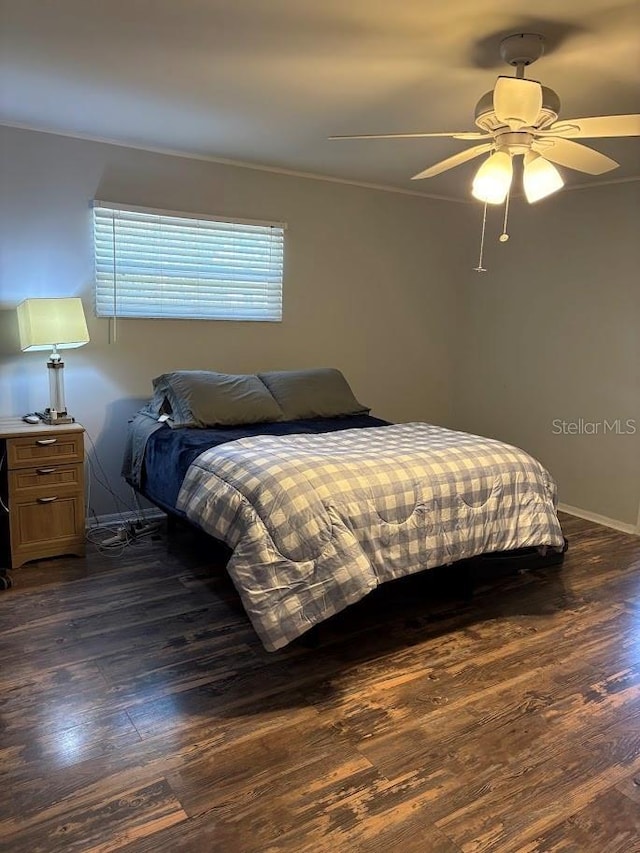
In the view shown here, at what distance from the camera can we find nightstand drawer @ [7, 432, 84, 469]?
312 cm

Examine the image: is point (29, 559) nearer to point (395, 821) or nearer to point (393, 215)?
point (395, 821)

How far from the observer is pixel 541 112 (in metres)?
2.18

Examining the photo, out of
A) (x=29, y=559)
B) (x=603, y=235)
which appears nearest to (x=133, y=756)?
(x=29, y=559)

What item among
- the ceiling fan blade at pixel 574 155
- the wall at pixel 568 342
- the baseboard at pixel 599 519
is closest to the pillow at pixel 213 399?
the ceiling fan blade at pixel 574 155

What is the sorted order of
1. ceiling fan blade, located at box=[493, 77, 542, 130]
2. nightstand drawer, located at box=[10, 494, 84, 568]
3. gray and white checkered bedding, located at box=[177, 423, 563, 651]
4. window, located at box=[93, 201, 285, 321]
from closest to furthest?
ceiling fan blade, located at box=[493, 77, 542, 130], gray and white checkered bedding, located at box=[177, 423, 563, 651], nightstand drawer, located at box=[10, 494, 84, 568], window, located at box=[93, 201, 285, 321]

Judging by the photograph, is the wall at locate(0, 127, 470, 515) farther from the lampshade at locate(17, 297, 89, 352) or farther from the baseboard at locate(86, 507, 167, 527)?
the lampshade at locate(17, 297, 89, 352)

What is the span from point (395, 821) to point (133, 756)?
81 cm

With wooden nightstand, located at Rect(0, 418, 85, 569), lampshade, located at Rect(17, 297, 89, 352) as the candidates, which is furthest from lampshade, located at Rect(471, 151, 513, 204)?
wooden nightstand, located at Rect(0, 418, 85, 569)

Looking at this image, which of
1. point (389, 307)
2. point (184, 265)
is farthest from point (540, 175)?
point (389, 307)

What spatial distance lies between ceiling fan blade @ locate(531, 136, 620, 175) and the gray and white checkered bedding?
4.25 feet

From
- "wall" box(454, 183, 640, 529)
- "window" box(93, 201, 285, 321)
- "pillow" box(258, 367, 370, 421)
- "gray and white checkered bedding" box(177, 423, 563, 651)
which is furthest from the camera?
"wall" box(454, 183, 640, 529)

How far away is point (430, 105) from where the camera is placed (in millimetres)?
2861

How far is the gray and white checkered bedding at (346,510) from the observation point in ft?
7.70

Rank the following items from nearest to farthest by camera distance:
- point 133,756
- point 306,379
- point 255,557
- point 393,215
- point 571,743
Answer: point 133,756 < point 571,743 < point 255,557 < point 306,379 < point 393,215
